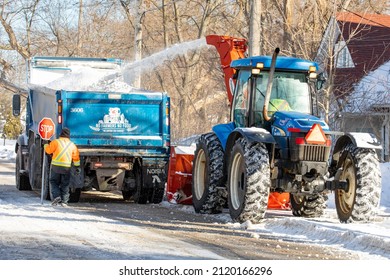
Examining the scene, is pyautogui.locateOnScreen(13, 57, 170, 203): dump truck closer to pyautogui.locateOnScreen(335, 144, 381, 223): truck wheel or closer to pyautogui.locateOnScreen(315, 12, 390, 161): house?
pyautogui.locateOnScreen(335, 144, 381, 223): truck wheel

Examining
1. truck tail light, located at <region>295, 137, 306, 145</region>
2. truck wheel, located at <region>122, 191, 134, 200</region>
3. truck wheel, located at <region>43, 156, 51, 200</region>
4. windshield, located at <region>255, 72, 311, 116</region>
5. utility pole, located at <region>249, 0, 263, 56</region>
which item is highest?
utility pole, located at <region>249, 0, 263, 56</region>

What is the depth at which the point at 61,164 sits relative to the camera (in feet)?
53.7

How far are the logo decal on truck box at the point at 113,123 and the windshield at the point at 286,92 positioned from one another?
393cm

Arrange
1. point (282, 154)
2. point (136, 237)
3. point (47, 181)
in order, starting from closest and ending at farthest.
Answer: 1. point (136, 237)
2. point (282, 154)
3. point (47, 181)

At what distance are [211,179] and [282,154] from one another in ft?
5.09

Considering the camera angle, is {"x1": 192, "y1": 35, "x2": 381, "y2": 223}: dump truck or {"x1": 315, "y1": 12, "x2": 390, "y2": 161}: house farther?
{"x1": 315, "y1": 12, "x2": 390, "y2": 161}: house

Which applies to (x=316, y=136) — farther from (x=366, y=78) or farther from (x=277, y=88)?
(x=366, y=78)

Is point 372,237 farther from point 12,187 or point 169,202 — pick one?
point 12,187

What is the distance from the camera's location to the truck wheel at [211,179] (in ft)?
48.7

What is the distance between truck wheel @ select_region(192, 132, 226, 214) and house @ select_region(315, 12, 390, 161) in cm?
1415

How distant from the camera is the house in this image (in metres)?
31.0

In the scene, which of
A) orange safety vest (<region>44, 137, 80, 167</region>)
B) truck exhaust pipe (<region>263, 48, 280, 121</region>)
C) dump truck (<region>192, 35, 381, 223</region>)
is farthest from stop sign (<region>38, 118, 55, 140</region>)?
truck exhaust pipe (<region>263, 48, 280, 121</region>)

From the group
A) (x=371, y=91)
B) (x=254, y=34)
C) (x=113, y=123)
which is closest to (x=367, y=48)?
(x=371, y=91)

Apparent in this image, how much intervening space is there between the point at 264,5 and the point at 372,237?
24547 millimetres
